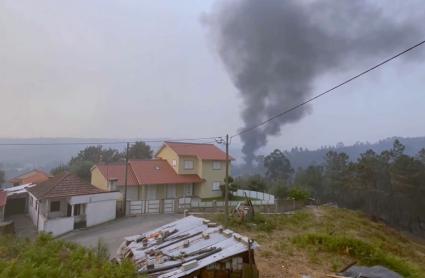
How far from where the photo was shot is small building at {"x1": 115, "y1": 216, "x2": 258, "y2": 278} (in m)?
10.6

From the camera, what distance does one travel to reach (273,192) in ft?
136

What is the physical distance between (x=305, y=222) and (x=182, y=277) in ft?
62.8

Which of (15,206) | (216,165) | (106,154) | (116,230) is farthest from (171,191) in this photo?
(106,154)

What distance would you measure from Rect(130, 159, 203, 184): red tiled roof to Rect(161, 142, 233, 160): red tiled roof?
88.7 inches

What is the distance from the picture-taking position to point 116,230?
82.8ft

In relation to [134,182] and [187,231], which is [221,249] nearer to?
[187,231]

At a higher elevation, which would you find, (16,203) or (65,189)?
(65,189)

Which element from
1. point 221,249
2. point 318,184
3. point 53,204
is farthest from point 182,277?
point 318,184

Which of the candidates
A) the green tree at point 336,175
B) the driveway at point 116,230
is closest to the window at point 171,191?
the driveway at point 116,230

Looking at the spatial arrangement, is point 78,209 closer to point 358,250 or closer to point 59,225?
point 59,225

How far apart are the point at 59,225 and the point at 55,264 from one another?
17.7m

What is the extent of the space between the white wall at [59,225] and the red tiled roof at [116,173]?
8.29 m

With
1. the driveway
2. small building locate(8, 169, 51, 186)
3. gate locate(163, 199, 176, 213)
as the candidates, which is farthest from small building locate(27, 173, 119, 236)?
small building locate(8, 169, 51, 186)

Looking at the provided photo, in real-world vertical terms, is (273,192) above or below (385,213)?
above
